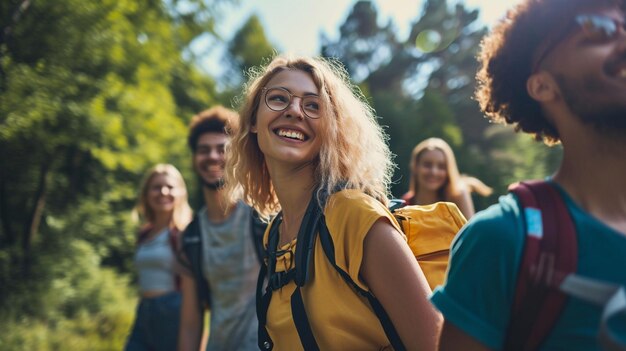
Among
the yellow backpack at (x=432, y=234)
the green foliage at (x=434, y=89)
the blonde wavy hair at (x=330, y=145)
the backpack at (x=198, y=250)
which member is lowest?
the yellow backpack at (x=432, y=234)

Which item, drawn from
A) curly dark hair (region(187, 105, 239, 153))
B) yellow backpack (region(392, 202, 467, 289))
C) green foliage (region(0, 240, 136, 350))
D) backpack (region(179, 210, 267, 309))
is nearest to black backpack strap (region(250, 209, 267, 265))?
backpack (region(179, 210, 267, 309))

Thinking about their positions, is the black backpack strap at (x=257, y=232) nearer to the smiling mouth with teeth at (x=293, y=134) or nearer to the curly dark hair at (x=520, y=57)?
the smiling mouth with teeth at (x=293, y=134)

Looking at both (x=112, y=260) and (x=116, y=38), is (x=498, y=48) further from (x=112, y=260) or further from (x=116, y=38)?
(x=112, y=260)

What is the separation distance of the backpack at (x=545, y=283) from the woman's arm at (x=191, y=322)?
2645mm

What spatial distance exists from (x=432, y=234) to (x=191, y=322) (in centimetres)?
202

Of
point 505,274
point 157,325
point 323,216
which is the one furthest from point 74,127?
point 505,274

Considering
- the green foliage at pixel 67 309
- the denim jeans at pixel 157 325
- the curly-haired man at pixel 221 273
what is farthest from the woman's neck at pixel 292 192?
the green foliage at pixel 67 309

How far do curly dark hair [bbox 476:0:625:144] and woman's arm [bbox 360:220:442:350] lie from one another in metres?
0.49

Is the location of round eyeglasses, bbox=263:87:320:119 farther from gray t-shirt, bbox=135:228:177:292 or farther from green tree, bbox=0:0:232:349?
green tree, bbox=0:0:232:349

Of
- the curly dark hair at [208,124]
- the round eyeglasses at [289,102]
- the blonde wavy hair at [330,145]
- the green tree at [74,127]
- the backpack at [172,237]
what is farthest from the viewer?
the green tree at [74,127]

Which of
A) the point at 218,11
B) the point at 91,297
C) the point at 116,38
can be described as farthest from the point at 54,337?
the point at 218,11

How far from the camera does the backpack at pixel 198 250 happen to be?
3367mm

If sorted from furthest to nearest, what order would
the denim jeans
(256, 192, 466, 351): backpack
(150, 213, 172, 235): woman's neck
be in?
1. (150, 213, 172, 235): woman's neck
2. the denim jeans
3. (256, 192, 466, 351): backpack

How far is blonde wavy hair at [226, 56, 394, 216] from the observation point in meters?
2.26
